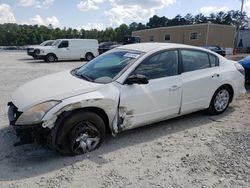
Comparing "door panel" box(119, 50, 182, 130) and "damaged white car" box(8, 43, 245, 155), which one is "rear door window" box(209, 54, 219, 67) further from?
"door panel" box(119, 50, 182, 130)

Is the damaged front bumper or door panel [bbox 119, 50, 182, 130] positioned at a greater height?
door panel [bbox 119, 50, 182, 130]

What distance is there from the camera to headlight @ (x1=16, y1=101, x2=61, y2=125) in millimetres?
3738

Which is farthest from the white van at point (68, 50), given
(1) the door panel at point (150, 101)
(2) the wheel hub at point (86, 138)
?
(2) the wheel hub at point (86, 138)

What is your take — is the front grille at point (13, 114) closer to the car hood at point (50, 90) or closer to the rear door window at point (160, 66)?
the car hood at point (50, 90)

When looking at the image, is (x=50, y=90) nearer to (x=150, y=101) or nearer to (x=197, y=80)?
(x=150, y=101)

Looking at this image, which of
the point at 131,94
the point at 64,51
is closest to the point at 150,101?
the point at 131,94

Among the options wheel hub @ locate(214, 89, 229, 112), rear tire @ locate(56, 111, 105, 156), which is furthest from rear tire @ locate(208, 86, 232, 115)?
rear tire @ locate(56, 111, 105, 156)

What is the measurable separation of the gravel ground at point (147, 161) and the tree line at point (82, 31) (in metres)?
52.2

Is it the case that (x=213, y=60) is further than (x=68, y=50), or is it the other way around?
(x=68, y=50)

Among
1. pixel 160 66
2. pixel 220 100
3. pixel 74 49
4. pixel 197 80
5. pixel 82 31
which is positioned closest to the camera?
pixel 160 66

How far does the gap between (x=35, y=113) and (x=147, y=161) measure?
169cm

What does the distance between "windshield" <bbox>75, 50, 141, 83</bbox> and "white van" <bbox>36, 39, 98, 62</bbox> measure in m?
16.8

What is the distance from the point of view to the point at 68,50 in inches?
873

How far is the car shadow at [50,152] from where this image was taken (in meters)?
3.79
